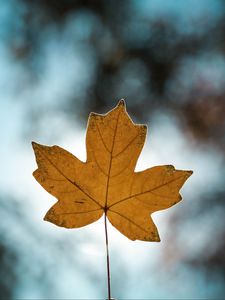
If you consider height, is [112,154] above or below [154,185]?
above

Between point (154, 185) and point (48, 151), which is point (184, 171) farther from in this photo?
point (48, 151)

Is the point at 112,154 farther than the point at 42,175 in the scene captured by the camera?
Yes

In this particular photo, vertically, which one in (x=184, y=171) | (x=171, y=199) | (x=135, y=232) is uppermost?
(x=184, y=171)

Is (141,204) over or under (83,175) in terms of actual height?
under

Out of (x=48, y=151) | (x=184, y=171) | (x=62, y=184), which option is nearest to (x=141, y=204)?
(x=184, y=171)

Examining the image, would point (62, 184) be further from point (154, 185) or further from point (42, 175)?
point (154, 185)

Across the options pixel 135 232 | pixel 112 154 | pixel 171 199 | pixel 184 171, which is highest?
pixel 112 154

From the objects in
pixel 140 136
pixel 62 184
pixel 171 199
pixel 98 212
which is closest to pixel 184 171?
pixel 171 199

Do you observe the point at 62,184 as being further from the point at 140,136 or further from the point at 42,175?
the point at 140,136
